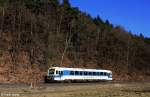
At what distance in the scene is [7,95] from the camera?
32.2m

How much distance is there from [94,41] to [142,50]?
30.0m

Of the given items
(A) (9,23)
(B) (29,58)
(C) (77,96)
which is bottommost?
(C) (77,96)

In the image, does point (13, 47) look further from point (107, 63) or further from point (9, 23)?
point (107, 63)

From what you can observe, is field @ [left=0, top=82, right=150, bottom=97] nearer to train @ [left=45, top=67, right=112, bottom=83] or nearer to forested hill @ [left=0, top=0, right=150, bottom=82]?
train @ [left=45, top=67, right=112, bottom=83]

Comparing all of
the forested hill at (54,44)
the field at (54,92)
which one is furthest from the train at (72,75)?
the field at (54,92)

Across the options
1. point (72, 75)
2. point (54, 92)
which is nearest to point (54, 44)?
point (72, 75)

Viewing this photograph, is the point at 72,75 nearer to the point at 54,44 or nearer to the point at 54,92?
the point at 54,92

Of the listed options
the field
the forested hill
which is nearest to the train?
the forested hill

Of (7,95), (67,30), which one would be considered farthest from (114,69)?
(7,95)

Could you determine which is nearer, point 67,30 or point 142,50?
point 67,30

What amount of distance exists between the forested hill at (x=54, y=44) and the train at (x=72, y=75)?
4.89m

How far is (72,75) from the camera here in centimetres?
6016

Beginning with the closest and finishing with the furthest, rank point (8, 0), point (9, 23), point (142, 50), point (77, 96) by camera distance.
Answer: point (77, 96) < point (9, 23) < point (8, 0) < point (142, 50)

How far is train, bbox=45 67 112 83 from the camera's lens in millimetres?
57312
